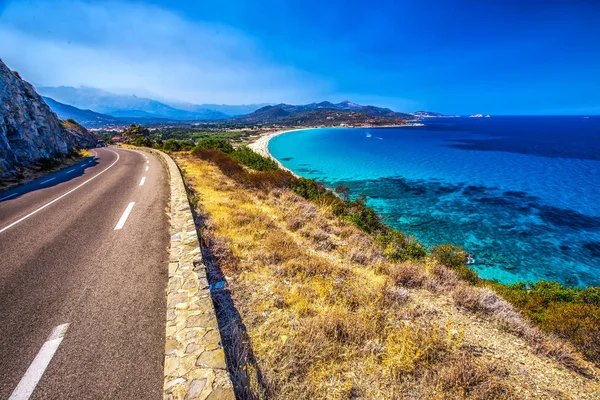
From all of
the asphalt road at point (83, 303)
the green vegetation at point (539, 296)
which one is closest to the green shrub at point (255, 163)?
the green vegetation at point (539, 296)

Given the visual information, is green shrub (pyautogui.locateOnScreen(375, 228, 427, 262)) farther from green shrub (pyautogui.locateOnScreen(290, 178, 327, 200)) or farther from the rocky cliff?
the rocky cliff

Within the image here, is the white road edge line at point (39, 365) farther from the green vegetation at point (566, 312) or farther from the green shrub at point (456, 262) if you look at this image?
the green shrub at point (456, 262)

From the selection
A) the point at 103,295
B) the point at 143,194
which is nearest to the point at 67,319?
the point at 103,295

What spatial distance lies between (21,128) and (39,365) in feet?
95.6

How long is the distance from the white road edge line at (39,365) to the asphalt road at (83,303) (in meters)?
0.01

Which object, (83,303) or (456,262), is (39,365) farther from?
(456,262)

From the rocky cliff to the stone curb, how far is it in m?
21.3

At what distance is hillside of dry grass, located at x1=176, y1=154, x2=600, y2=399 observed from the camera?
3.65 m

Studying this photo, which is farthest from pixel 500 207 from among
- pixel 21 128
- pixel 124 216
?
pixel 21 128

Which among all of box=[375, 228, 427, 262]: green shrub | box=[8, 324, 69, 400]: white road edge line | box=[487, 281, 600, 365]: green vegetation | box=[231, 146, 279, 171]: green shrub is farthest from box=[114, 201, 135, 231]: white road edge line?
box=[231, 146, 279, 171]: green shrub

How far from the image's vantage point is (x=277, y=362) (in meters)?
3.80

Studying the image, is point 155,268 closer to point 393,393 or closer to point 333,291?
point 333,291

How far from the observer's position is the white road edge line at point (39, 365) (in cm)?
293

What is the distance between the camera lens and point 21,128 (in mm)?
21344
